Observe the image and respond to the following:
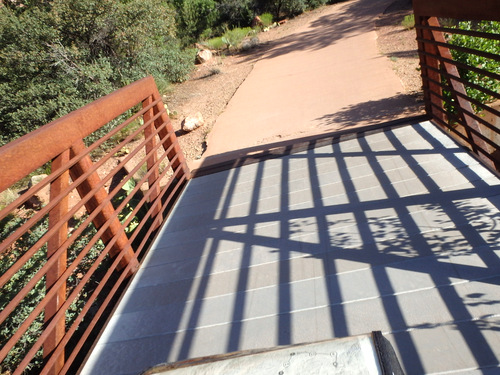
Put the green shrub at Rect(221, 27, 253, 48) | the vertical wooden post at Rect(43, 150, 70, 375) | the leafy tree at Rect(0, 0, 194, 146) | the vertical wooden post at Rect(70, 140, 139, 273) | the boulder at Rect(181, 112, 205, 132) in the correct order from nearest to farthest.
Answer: the vertical wooden post at Rect(43, 150, 70, 375) → the vertical wooden post at Rect(70, 140, 139, 273) → the boulder at Rect(181, 112, 205, 132) → the leafy tree at Rect(0, 0, 194, 146) → the green shrub at Rect(221, 27, 253, 48)

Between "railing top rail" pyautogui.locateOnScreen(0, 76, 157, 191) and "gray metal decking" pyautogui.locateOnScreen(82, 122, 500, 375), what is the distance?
1.06 meters

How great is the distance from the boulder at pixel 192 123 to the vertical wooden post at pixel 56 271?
24.7 feet

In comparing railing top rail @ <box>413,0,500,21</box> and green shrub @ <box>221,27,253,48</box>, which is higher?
railing top rail @ <box>413,0,500,21</box>

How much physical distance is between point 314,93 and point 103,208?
7.60 metres

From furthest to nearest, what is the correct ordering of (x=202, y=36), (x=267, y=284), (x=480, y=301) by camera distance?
(x=202, y=36), (x=267, y=284), (x=480, y=301)

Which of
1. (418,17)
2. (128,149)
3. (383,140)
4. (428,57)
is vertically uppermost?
(418,17)

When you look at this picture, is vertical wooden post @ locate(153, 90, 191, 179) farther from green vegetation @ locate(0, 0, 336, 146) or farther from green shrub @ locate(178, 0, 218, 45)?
green shrub @ locate(178, 0, 218, 45)

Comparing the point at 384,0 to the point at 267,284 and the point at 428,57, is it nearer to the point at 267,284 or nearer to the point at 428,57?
the point at 428,57

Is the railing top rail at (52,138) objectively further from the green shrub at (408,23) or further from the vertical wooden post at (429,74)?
the green shrub at (408,23)

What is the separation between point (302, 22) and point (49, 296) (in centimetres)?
1931

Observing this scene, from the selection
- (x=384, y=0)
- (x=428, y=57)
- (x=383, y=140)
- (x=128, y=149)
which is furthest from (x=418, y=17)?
(x=384, y=0)

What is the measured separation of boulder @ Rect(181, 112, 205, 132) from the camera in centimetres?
975

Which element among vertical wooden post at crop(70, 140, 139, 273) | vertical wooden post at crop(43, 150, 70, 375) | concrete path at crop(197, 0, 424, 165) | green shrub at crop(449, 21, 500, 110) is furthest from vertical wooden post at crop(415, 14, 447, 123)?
vertical wooden post at crop(43, 150, 70, 375)

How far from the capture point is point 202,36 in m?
21.1
